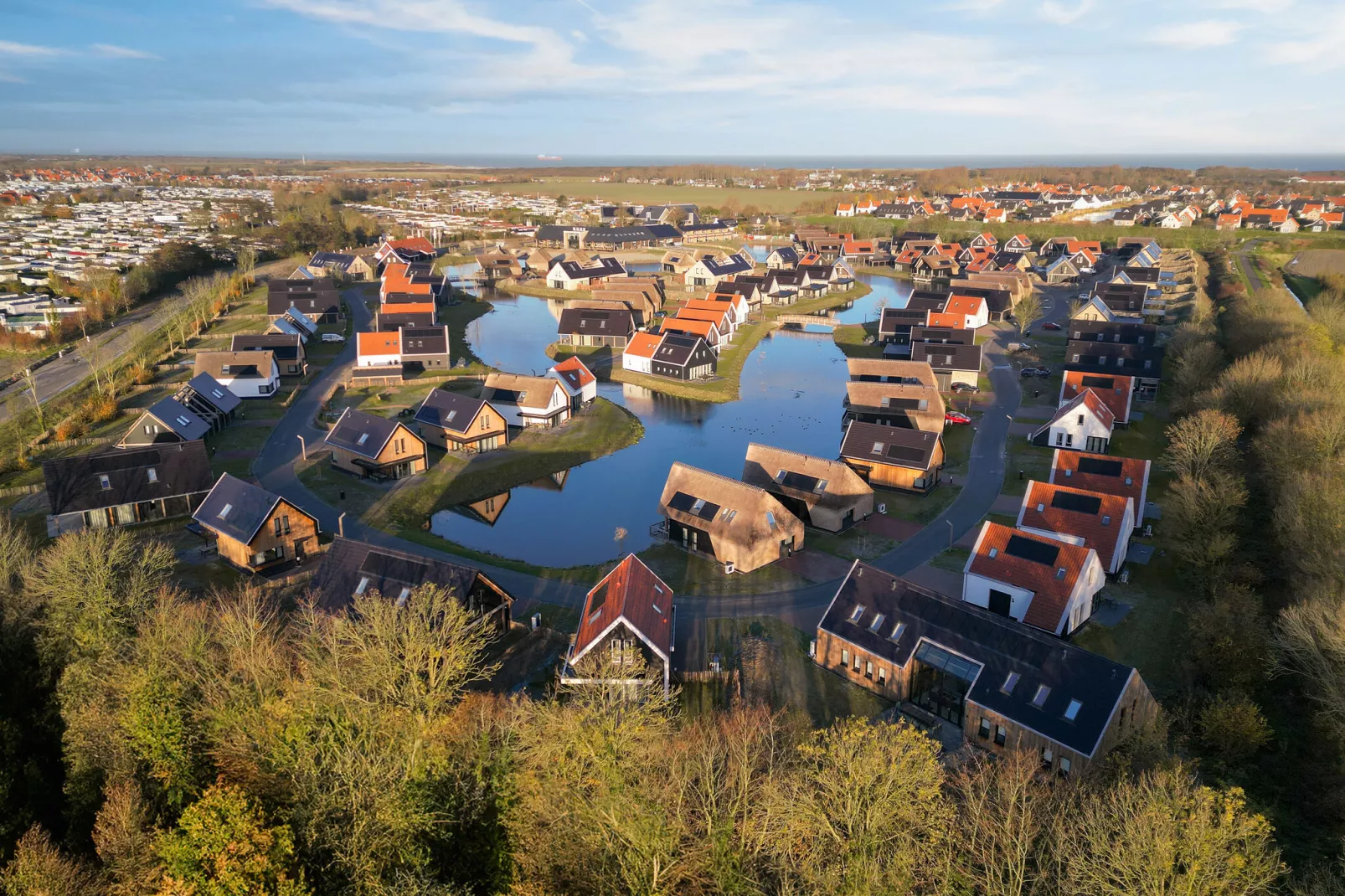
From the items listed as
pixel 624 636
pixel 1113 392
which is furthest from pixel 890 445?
pixel 624 636

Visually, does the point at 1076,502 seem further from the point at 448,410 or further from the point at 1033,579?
the point at 448,410

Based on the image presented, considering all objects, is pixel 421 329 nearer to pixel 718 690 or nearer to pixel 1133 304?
pixel 718 690

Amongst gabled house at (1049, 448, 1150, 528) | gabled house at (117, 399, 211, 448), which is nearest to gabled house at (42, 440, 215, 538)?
gabled house at (117, 399, 211, 448)

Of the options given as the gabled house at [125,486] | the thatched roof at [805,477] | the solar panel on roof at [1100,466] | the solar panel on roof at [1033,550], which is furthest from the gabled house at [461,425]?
the solar panel on roof at [1100,466]

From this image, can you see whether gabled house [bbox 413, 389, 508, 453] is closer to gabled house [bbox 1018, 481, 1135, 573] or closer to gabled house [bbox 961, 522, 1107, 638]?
gabled house [bbox 961, 522, 1107, 638]

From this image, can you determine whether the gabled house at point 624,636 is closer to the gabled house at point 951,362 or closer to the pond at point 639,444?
the pond at point 639,444
